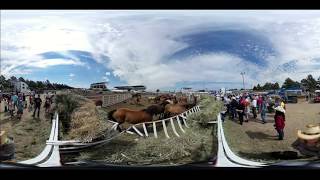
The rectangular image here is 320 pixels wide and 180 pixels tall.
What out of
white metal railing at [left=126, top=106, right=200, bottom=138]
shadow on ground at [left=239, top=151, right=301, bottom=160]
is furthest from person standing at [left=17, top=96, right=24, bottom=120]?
shadow on ground at [left=239, top=151, right=301, bottom=160]

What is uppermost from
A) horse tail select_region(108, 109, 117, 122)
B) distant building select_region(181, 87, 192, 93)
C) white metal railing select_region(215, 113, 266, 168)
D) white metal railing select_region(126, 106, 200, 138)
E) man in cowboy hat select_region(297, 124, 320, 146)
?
distant building select_region(181, 87, 192, 93)

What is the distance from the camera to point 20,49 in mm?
4703

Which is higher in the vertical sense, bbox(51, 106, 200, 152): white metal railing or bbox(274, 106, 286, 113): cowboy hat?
bbox(274, 106, 286, 113): cowboy hat

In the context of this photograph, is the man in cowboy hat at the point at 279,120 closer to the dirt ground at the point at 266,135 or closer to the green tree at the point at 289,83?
the dirt ground at the point at 266,135

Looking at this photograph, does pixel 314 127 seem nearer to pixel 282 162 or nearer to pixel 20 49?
pixel 282 162

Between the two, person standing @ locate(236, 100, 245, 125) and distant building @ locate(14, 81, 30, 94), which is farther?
person standing @ locate(236, 100, 245, 125)

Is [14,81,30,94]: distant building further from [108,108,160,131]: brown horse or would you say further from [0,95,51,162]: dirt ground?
[108,108,160,131]: brown horse

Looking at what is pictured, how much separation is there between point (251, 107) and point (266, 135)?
31 cm

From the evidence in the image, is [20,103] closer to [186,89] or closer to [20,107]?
[20,107]

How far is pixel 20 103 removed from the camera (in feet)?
16.1

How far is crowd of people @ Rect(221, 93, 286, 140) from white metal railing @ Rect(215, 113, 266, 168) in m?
0.17

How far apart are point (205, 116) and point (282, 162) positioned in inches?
31.5

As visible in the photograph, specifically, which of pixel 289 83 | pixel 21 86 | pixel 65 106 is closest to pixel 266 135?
pixel 289 83

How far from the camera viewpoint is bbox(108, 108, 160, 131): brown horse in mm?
4816
